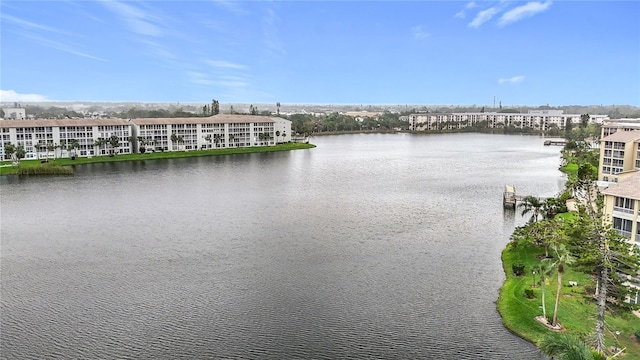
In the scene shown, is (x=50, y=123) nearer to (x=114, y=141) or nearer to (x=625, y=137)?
(x=114, y=141)

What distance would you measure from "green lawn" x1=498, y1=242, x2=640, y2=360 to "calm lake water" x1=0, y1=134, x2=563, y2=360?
0.54 m

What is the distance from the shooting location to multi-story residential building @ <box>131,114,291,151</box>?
7081 cm

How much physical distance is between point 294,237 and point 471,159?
43.8 meters

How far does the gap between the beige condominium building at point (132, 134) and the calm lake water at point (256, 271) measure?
73.1ft

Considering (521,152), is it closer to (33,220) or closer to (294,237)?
(294,237)

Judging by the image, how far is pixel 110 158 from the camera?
206ft

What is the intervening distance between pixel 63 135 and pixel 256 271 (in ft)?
173

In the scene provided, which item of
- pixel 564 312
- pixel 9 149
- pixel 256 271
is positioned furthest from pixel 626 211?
pixel 9 149

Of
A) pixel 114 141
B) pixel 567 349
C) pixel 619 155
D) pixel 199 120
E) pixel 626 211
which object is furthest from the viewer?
pixel 199 120

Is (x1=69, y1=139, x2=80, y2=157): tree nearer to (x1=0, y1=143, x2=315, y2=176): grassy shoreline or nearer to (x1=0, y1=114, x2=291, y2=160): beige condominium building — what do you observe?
(x1=0, y1=114, x2=291, y2=160): beige condominium building

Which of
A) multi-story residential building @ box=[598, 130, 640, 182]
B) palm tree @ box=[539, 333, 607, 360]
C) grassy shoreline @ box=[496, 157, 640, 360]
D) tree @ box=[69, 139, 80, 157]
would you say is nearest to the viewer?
palm tree @ box=[539, 333, 607, 360]

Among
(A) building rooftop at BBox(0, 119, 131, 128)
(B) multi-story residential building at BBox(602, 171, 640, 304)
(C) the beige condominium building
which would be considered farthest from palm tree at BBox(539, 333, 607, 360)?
(A) building rooftop at BBox(0, 119, 131, 128)

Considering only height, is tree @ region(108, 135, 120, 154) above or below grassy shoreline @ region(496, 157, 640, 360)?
above

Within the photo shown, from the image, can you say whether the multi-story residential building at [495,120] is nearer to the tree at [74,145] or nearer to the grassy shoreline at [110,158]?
the grassy shoreline at [110,158]
